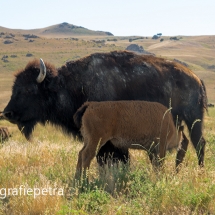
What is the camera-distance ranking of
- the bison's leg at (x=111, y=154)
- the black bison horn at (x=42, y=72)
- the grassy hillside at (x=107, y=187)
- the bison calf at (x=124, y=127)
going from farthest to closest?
the black bison horn at (x=42, y=72), the bison's leg at (x=111, y=154), the bison calf at (x=124, y=127), the grassy hillside at (x=107, y=187)

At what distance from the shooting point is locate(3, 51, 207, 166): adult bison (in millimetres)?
6852

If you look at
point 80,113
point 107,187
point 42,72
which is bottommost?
point 107,187

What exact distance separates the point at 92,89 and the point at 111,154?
1.10 metres

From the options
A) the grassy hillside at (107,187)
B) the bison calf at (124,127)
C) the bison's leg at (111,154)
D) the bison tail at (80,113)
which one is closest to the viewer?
the grassy hillside at (107,187)

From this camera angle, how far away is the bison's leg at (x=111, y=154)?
6.61 m

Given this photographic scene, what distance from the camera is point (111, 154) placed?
673 cm

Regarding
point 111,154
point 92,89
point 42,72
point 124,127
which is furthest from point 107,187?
point 42,72

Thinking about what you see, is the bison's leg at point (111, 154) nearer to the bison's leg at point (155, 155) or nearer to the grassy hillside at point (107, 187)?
the grassy hillside at point (107, 187)

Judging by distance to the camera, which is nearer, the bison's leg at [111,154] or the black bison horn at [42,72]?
the bison's leg at [111,154]

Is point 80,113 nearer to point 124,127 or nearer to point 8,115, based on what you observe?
point 124,127

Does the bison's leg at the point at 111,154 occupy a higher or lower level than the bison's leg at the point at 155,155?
lower

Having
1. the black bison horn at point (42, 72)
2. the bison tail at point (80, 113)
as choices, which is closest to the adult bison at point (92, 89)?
the black bison horn at point (42, 72)

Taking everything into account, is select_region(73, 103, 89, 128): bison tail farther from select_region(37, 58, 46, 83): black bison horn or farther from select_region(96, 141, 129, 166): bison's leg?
select_region(37, 58, 46, 83): black bison horn

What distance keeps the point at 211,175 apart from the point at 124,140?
1398 mm
